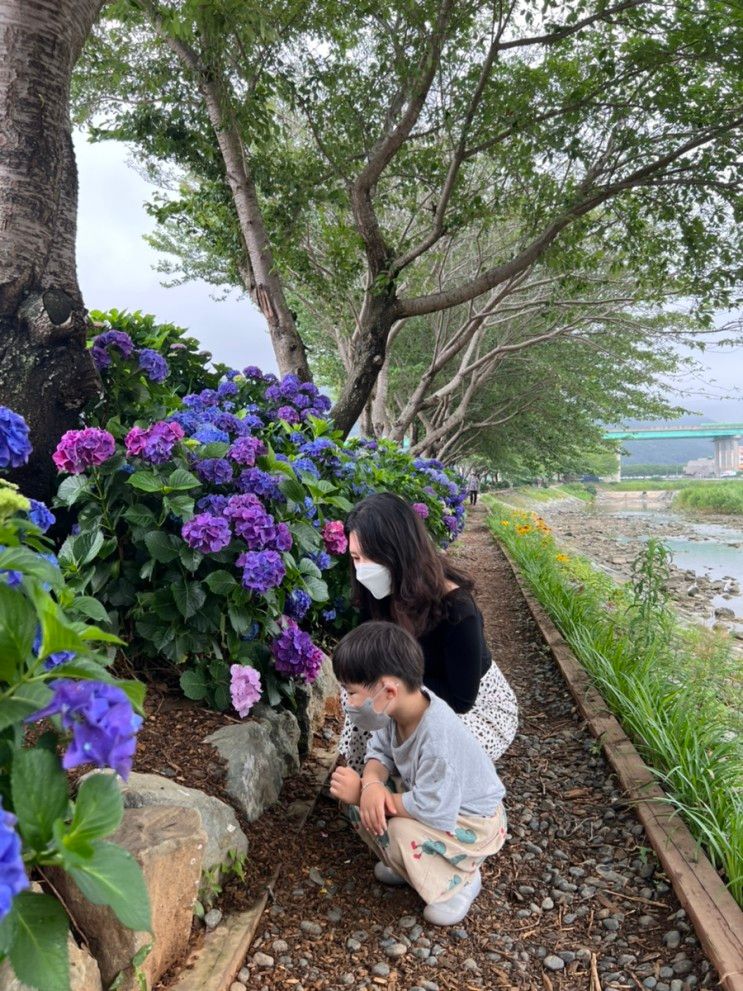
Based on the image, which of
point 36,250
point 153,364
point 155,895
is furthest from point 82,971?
point 36,250

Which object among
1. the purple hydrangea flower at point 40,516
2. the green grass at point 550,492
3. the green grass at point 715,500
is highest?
the purple hydrangea flower at point 40,516

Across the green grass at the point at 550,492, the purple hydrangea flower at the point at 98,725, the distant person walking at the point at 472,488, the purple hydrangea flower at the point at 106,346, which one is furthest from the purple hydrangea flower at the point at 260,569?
the green grass at the point at 550,492

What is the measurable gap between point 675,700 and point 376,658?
1.72m

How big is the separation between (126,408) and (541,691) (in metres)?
2.48

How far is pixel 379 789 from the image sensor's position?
1.82 m

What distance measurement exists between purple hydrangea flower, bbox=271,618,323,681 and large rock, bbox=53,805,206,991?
0.83m

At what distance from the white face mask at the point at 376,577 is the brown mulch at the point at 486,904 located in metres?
0.63

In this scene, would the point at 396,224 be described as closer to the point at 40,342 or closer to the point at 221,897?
the point at 40,342

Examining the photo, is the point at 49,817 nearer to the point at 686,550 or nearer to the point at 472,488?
the point at 686,550

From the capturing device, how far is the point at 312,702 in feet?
9.88

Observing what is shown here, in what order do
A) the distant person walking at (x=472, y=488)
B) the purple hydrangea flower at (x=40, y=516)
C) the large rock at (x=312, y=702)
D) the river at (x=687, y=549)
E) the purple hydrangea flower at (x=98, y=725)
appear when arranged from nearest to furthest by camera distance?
the purple hydrangea flower at (x=98, y=725) < the purple hydrangea flower at (x=40, y=516) < the large rock at (x=312, y=702) < the river at (x=687, y=549) < the distant person walking at (x=472, y=488)

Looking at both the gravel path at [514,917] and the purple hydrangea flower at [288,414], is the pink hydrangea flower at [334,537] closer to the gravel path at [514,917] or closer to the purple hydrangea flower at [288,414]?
the purple hydrangea flower at [288,414]

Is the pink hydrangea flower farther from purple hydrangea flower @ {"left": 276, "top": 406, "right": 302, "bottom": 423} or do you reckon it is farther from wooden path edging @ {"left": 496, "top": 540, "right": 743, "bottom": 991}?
wooden path edging @ {"left": 496, "top": 540, "right": 743, "bottom": 991}

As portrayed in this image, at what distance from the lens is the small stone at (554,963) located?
171 centimetres
